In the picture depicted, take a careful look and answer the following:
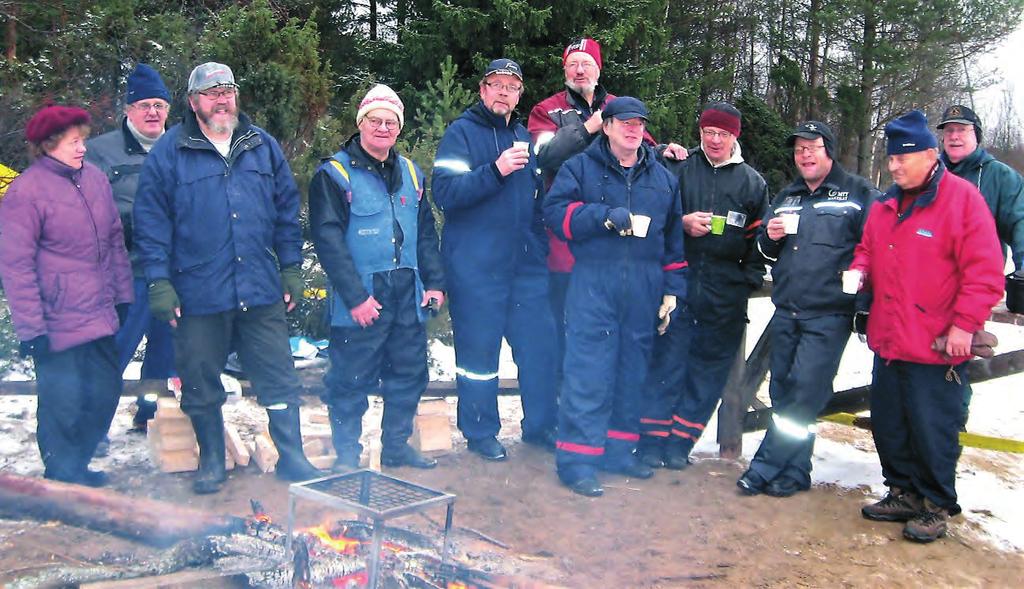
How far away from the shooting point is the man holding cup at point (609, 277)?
498 centimetres

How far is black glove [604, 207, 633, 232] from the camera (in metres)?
4.76

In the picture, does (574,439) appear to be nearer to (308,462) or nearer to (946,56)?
(308,462)

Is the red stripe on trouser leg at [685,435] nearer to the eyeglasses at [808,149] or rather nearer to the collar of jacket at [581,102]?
the eyeglasses at [808,149]

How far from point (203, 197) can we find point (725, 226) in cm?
300

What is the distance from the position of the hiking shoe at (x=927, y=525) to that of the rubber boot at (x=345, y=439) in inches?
122

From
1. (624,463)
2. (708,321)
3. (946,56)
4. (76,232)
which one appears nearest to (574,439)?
(624,463)

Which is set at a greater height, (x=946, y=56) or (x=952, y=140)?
(x=946, y=56)

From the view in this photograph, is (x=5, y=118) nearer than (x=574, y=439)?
No

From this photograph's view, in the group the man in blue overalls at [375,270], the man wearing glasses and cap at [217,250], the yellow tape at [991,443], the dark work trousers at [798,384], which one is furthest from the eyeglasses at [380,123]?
the yellow tape at [991,443]

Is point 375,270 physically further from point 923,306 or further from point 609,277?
point 923,306

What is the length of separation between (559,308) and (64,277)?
2.95m

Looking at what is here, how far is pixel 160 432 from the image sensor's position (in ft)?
16.7

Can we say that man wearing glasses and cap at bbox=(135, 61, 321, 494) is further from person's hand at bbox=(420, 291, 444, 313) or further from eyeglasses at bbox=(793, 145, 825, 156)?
eyeglasses at bbox=(793, 145, 825, 156)

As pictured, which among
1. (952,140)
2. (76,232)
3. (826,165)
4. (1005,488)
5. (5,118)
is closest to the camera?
(76,232)
